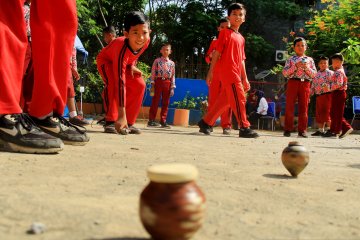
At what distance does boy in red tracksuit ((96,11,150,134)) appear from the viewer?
5418 millimetres

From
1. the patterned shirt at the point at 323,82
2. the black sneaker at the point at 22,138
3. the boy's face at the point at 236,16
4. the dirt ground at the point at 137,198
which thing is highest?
the boy's face at the point at 236,16

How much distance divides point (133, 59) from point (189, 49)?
13378 millimetres

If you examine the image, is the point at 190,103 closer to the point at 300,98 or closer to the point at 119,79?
the point at 300,98

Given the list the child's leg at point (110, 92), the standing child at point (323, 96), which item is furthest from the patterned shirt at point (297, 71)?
the child's leg at point (110, 92)

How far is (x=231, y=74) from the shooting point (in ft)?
21.3

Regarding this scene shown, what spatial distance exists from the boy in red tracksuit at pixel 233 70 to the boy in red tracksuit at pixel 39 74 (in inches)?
128

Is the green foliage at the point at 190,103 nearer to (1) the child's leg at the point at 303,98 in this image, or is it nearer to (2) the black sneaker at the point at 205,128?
(1) the child's leg at the point at 303,98

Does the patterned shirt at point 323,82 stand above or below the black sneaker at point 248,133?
above

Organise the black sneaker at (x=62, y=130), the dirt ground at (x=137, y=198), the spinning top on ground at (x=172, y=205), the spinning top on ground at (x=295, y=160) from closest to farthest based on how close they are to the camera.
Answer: the spinning top on ground at (x=172, y=205)
the dirt ground at (x=137, y=198)
the spinning top on ground at (x=295, y=160)
the black sneaker at (x=62, y=130)

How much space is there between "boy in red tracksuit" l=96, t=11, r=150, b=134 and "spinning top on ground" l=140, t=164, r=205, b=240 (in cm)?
409

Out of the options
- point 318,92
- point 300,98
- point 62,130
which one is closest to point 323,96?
point 318,92

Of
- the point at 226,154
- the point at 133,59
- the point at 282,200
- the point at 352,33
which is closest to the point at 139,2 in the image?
the point at 352,33

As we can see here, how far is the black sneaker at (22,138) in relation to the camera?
2.84 metres

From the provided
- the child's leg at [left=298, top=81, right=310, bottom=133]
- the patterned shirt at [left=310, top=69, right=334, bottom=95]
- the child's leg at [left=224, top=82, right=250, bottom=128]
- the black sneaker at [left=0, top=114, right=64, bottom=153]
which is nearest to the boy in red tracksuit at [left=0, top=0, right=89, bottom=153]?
the black sneaker at [left=0, top=114, right=64, bottom=153]
